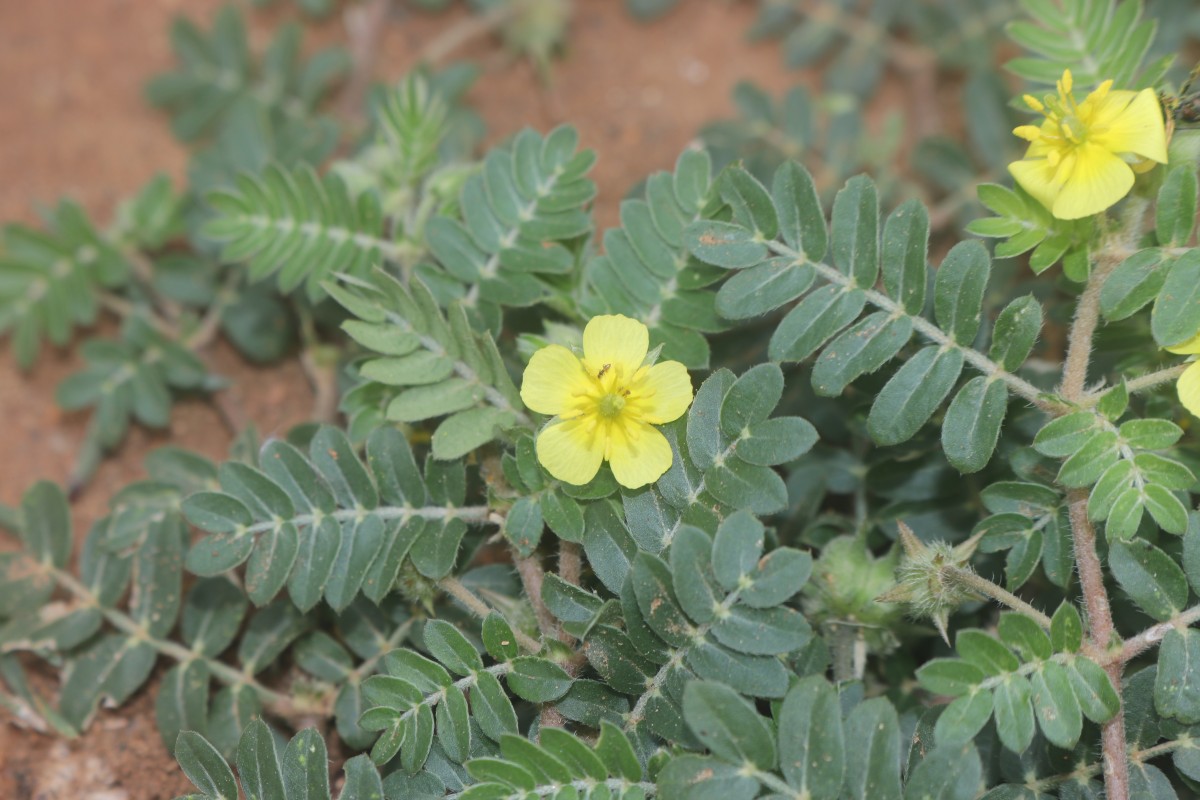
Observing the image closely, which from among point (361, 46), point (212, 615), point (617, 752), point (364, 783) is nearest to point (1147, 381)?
point (617, 752)

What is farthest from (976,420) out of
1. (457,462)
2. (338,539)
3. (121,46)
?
(121,46)

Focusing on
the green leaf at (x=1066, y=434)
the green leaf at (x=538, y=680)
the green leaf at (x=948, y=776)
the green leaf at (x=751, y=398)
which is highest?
the green leaf at (x=751, y=398)

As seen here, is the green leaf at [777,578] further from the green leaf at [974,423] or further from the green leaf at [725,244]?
the green leaf at [725,244]

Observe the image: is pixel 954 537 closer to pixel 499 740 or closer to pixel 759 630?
pixel 759 630

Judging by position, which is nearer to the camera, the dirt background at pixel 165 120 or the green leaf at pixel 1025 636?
the green leaf at pixel 1025 636

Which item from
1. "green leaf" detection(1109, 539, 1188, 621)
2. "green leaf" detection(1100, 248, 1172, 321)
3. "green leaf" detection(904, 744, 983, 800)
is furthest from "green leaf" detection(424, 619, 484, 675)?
"green leaf" detection(1100, 248, 1172, 321)

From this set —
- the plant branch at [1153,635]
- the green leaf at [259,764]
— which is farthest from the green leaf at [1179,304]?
the green leaf at [259,764]

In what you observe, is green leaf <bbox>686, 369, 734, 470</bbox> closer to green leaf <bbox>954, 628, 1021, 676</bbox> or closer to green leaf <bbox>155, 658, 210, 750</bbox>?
green leaf <bbox>954, 628, 1021, 676</bbox>
